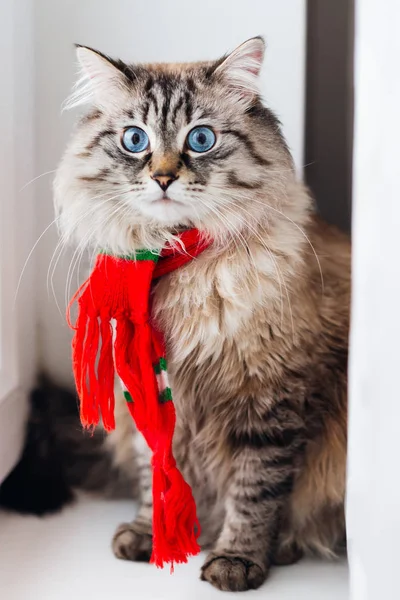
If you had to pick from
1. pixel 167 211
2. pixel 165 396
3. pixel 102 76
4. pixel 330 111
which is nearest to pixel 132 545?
pixel 165 396

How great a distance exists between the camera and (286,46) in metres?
1.59

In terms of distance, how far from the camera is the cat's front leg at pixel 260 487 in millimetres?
1277

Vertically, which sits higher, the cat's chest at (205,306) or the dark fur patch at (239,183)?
the dark fur patch at (239,183)

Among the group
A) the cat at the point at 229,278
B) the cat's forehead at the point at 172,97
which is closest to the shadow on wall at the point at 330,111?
the cat at the point at 229,278

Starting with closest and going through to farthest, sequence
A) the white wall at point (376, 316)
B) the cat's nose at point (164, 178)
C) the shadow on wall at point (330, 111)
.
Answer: the white wall at point (376, 316)
the cat's nose at point (164, 178)
the shadow on wall at point (330, 111)

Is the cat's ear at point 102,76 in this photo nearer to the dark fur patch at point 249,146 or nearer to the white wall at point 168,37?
the dark fur patch at point 249,146

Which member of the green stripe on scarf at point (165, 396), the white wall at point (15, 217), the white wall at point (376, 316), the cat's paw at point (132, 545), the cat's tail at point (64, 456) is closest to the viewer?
the white wall at point (376, 316)

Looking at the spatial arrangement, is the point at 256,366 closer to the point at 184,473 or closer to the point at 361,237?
the point at 184,473

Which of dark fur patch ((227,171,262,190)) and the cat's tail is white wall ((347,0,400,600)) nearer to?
dark fur patch ((227,171,262,190))

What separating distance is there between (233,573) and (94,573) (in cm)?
26

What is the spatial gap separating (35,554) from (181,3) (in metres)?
1.28

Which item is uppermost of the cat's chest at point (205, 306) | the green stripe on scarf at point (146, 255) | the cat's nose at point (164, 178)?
the cat's nose at point (164, 178)

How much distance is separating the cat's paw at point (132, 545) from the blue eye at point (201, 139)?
2.55 feet

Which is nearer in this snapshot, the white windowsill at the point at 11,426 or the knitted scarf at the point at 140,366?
the knitted scarf at the point at 140,366
